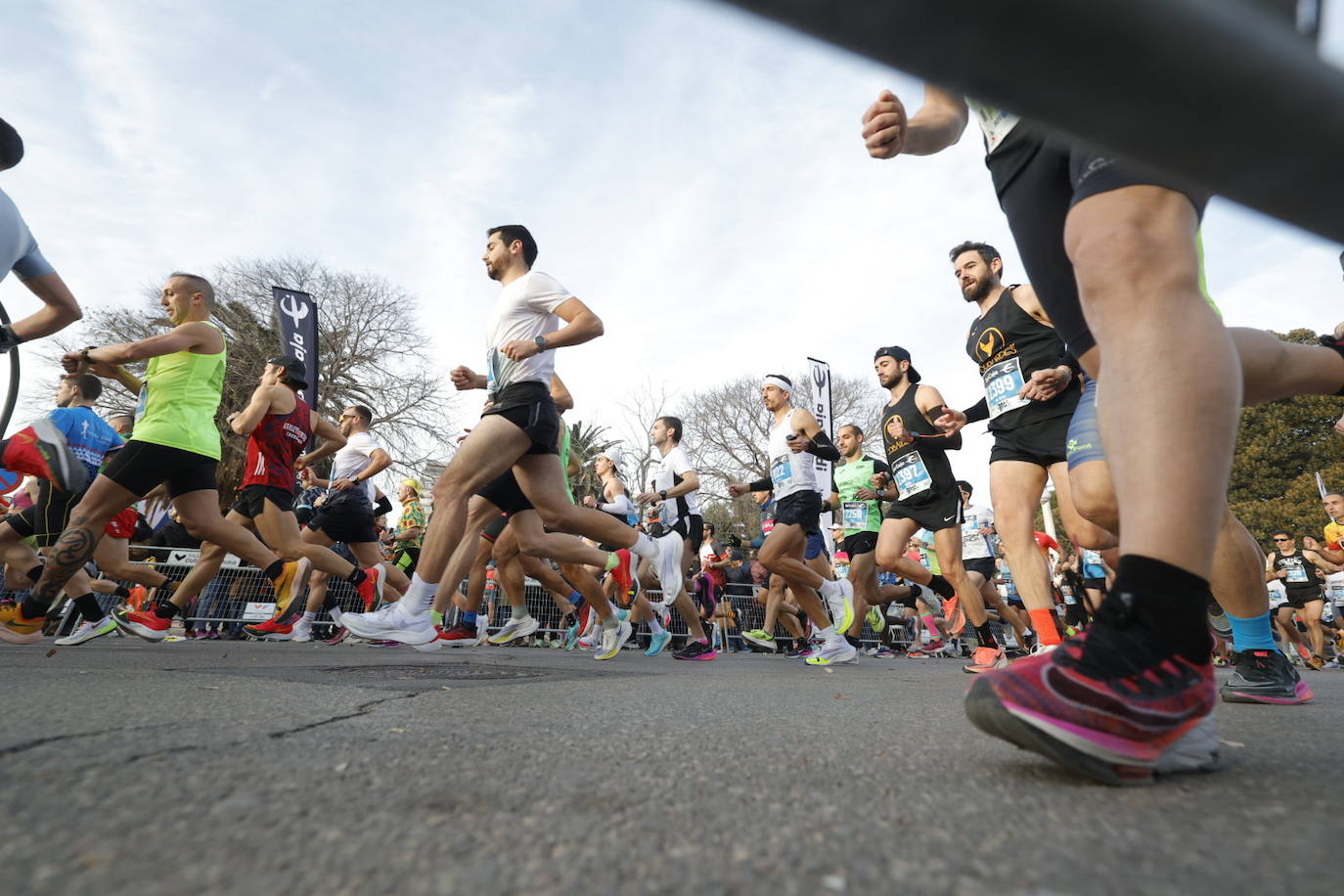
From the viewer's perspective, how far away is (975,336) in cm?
475

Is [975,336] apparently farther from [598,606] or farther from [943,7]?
[943,7]

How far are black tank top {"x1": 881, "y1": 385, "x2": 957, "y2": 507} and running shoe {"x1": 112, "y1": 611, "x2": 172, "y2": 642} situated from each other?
18.7 ft

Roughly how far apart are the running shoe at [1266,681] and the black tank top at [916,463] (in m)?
3.72

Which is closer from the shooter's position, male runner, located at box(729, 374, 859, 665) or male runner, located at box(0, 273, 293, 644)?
male runner, located at box(0, 273, 293, 644)

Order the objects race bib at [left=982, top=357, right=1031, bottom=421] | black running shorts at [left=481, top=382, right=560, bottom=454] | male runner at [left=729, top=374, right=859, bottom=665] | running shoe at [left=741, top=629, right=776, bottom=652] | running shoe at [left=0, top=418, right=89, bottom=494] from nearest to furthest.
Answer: running shoe at [left=0, top=418, right=89, bottom=494] < race bib at [left=982, top=357, right=1031, bottom=421] < black running shorts at [left=481, top=382, right=560, bottom=454] < male runner at [left=729, top=374, right=859, bottom=665] < running shoe at [left=741, top=629, right=776, bottom=652]

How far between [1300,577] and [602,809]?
14.7 m

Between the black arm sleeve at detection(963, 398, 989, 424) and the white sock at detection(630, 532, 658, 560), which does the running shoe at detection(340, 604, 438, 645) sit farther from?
the black arm sleeve at detection(963, 398, 989, 424)

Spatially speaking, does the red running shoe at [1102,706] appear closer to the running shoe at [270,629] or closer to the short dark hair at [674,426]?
the short dark hair at [674,426]

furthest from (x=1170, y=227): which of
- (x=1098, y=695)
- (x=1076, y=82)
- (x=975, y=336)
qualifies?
(x=975, y=336)

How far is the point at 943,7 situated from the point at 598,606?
21.9 ft

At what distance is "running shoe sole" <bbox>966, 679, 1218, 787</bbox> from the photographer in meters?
1.09

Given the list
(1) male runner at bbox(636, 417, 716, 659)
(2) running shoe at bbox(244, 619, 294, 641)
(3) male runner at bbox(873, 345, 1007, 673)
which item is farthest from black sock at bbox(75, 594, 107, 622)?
(3) male runner at bbox(873, 345, 1007, 673)

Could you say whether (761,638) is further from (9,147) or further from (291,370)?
(9,147)

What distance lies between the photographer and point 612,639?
623cm
